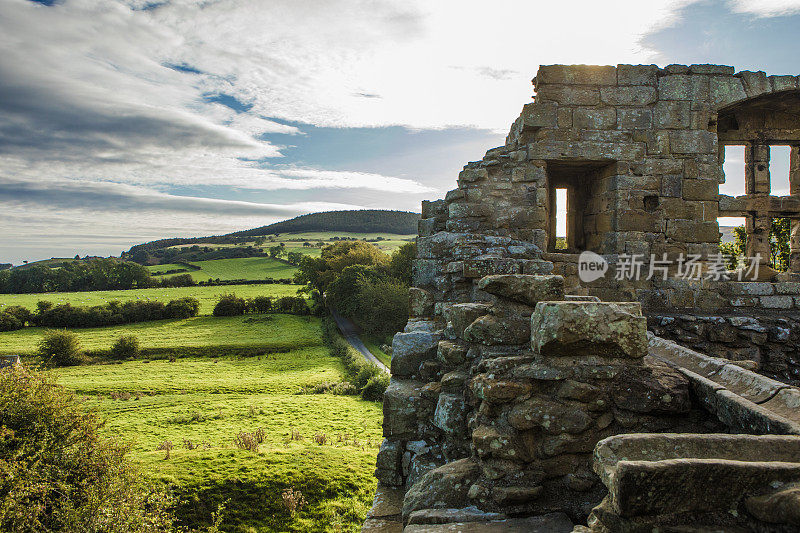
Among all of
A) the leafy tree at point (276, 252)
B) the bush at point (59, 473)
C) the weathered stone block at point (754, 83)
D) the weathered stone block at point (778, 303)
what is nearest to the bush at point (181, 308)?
the leafy tree at point (276, 252)

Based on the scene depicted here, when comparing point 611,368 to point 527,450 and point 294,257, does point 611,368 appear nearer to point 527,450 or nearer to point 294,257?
point 527,450

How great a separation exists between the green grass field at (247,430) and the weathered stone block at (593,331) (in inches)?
522

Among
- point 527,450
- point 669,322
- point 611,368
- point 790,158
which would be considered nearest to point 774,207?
point 790,158

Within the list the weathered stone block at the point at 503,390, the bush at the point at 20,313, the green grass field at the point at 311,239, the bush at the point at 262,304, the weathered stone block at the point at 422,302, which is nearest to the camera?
the weathered stone block at the point at 503,390

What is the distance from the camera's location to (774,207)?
303 inches

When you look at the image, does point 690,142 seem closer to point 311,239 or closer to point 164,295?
point 164,295

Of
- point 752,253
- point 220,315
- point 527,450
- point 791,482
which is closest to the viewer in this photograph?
point 791,482

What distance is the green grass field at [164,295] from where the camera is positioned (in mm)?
58406

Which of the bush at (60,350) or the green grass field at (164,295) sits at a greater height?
the green grass field at (164,295)

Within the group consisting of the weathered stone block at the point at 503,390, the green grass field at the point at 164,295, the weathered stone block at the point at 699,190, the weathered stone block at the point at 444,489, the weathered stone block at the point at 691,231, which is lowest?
the green grass field at the point at 164,295

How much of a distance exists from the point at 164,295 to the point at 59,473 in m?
52.2

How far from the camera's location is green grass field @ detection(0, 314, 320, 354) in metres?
43.4

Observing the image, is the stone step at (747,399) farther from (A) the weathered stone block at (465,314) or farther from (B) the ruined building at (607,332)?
(A) the weathered stone block at (465,314)

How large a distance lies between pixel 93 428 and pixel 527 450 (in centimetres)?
1978
